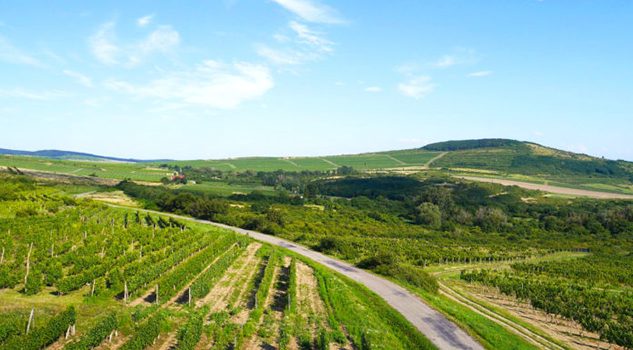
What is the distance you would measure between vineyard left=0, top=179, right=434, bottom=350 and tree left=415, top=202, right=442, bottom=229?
3211 inches

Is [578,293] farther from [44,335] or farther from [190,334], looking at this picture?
[44,335]

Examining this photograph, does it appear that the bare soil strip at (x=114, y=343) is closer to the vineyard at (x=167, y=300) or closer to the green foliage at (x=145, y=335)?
the vineyard at (x=167, y=300)

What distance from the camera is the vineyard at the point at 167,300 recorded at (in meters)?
21.7

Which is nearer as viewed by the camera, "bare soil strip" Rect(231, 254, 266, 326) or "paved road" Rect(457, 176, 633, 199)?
"bare soil strip" Rect(231, 254, 266, 326)

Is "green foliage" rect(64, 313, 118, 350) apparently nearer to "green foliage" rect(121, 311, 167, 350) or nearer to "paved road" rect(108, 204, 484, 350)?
"green foliage" rect(121, 311, 167, 350)

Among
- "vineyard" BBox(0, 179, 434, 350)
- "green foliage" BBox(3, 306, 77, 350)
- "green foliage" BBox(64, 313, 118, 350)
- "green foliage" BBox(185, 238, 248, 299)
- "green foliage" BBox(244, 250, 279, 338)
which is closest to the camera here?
"green foliage" BBox(3, 306, 77, 350)

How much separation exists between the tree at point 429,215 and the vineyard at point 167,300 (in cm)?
8156

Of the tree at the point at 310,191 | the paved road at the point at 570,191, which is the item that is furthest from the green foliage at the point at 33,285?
the paved road at the point at 570,191

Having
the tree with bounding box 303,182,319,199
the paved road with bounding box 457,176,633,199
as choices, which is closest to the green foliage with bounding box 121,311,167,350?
the tree with bounding box 303,182,319,199

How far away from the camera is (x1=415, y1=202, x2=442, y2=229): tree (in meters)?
120

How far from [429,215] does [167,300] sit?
343 ft

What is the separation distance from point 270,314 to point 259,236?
39308 millimetres

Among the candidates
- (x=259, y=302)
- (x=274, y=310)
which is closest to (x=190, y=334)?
(x=274, y=310)

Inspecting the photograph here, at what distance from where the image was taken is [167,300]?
96.1ft
